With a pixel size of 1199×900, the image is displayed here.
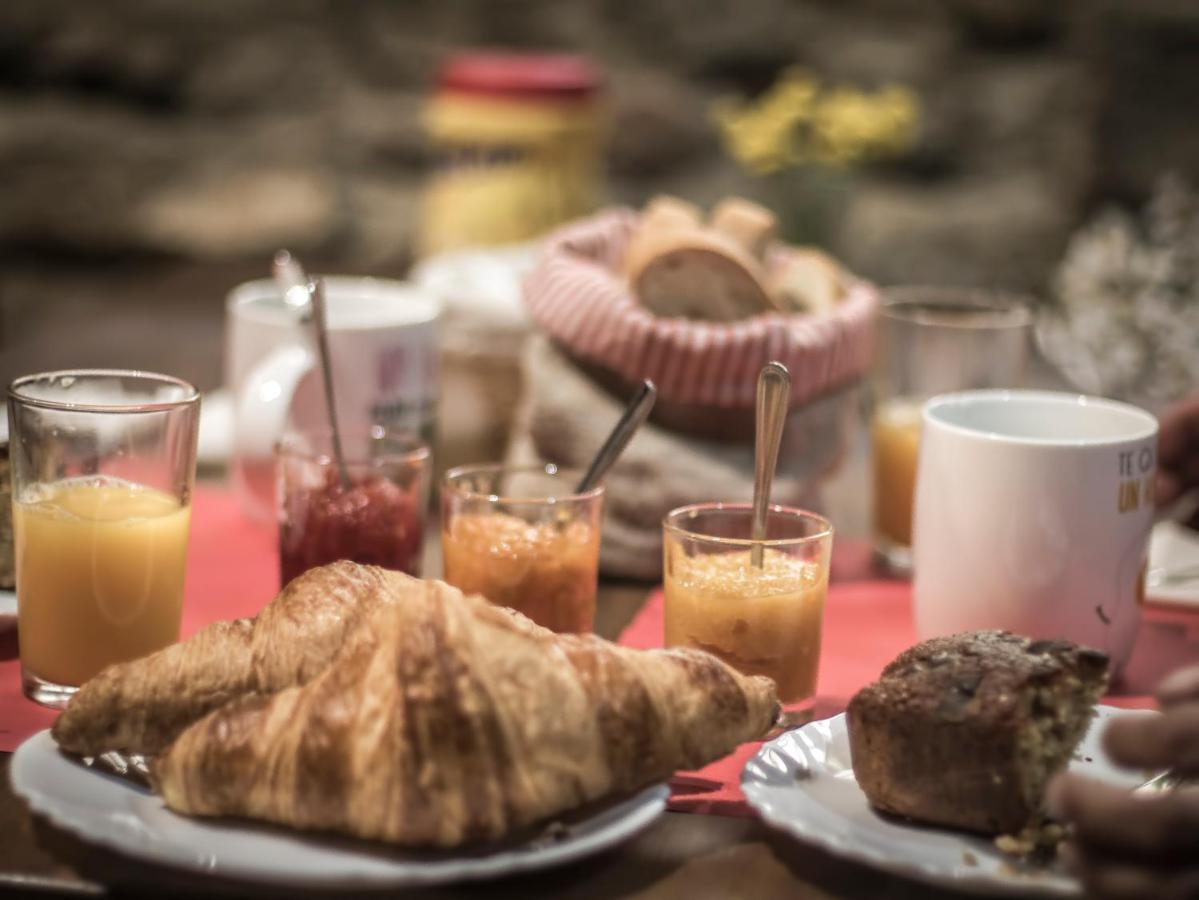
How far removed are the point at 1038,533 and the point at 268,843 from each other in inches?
21.9

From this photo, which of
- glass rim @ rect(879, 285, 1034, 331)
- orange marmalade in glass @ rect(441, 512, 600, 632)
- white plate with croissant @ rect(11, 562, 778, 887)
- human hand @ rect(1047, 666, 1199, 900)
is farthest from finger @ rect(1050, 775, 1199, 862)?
glass rim @ rect(879, 285, 1034, 331)

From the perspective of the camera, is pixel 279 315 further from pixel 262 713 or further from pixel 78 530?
pixel 262 713

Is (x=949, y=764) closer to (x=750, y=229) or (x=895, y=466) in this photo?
(x=895, y=466)

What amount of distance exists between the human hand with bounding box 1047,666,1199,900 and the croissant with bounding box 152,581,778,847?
20 centimetres

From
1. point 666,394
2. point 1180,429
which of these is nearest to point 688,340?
point 666,394

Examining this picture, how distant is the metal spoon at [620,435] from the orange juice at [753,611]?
0.52 ft

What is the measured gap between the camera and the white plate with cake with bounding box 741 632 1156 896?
722 mm

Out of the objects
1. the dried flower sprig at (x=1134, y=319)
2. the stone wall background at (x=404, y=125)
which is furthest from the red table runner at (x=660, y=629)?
the stone wall background at (x=404, y=125)

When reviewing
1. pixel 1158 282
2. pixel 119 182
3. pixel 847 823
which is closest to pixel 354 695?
pixel 847 823

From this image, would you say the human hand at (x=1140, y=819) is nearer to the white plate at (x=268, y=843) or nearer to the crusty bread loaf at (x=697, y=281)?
the white plate at (x=268, y=843)

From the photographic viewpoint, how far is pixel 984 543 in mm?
1016

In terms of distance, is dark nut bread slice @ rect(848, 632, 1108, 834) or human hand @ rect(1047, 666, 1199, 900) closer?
human hand @ rect(1047, 666, 1199, 900)

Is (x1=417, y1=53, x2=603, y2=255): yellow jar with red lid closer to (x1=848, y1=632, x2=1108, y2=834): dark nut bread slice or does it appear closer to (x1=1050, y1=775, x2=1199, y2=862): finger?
(x1=848, y1=632, x2=1108, y2=834): dark nut bread slice

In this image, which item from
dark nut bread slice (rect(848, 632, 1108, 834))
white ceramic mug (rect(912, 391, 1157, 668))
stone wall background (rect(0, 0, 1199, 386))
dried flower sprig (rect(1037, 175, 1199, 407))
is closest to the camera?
dark nut bread slice (rect(848, 632, 1108, 834))
